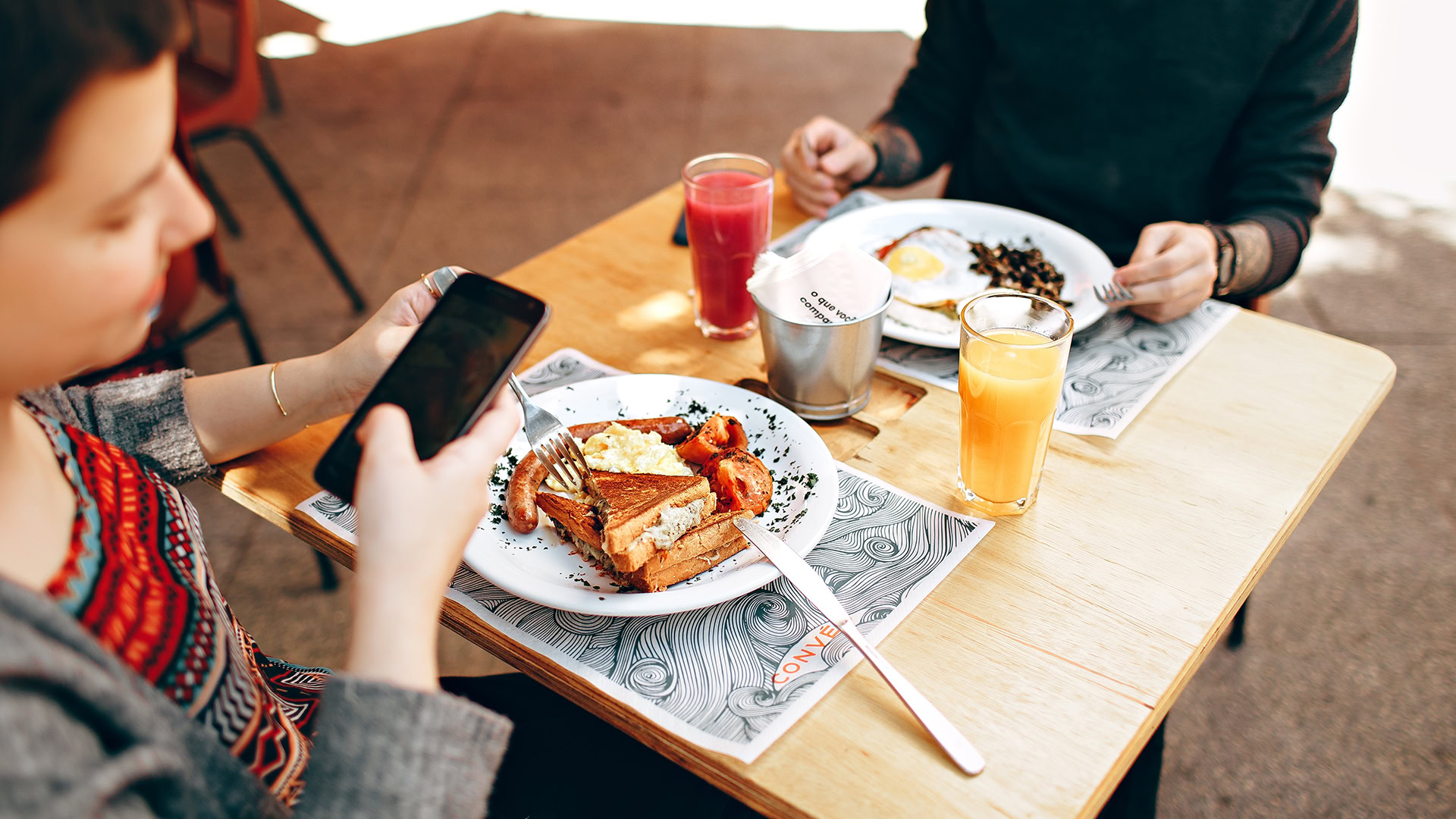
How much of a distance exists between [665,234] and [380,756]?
121 cm

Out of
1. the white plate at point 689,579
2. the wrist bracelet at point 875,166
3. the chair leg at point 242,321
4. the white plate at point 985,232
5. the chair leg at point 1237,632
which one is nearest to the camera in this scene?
the white plate at point 689,579

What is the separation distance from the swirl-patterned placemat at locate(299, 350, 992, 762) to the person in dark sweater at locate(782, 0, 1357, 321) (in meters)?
0.62

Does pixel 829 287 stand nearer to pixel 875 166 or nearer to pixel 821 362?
pixel 821 362

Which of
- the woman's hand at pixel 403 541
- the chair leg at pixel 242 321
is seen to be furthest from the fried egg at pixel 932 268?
the chair leg at pixel 242 321

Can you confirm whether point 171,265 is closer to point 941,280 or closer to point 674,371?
point 674,371

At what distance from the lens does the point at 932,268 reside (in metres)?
1.53

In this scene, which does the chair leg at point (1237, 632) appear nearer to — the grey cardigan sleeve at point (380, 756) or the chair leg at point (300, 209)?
the grey cardigan sleeve at point (380, 756)

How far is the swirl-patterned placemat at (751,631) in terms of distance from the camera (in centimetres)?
86

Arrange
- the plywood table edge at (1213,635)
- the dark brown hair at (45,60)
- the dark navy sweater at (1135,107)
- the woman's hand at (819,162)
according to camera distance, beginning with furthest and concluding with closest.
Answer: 1. the woman's hand at (819,162)
2. the dark navy sweater at (1135,107)
3. the plywood table edge at (1213,635)
4. the dark brown hair at (45,60)

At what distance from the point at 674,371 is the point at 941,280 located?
474 millimetres

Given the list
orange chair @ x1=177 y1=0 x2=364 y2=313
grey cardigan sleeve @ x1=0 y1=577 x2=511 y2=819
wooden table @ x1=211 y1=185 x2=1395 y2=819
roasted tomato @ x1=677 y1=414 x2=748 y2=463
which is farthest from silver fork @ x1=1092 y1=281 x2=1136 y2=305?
orange chair @ x1=177 y1=0 x2=364 y2=313

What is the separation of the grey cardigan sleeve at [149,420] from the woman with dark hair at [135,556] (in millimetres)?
66

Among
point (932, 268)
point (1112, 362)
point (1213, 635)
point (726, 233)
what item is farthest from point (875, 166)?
point (1213, 635)

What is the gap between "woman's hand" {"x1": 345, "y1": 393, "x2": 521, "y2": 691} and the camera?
2.40 ft
